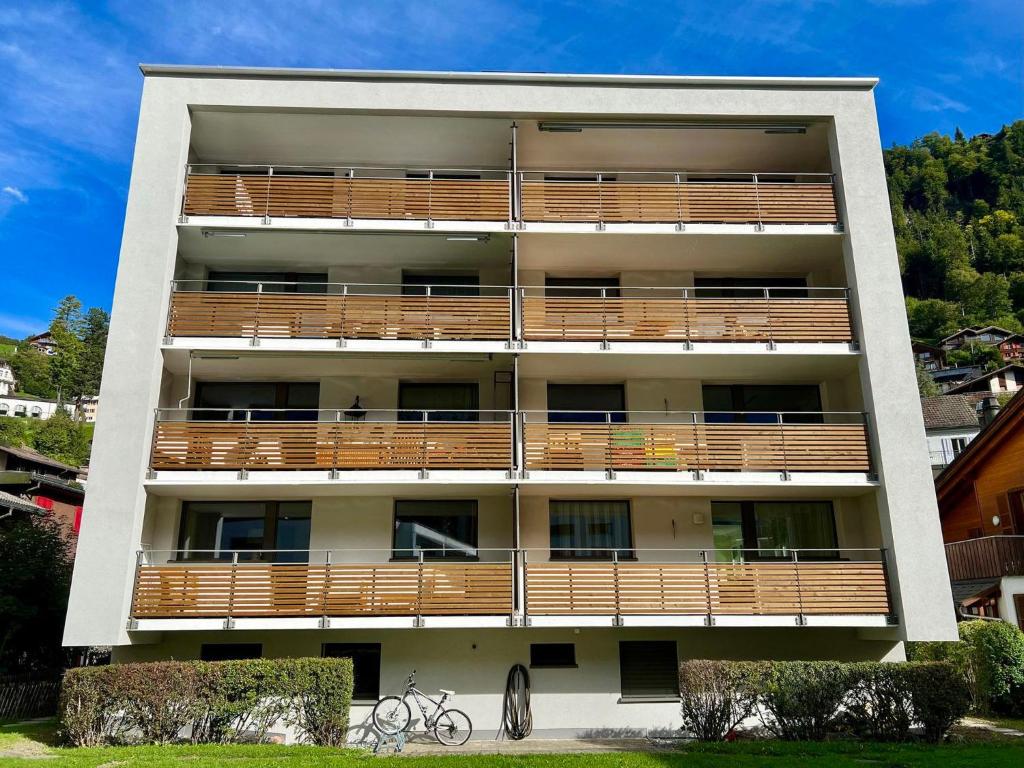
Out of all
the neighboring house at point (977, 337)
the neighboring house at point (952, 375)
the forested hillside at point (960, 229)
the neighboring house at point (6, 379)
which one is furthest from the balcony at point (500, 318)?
the neighboring house at point (6, 379)

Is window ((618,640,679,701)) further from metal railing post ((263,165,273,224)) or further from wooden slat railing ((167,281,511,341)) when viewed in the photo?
metal railing post ((263,165,273,224))

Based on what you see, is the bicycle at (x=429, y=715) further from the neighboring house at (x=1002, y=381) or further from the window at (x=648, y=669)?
the neighboring house at (x=1002, y=381)

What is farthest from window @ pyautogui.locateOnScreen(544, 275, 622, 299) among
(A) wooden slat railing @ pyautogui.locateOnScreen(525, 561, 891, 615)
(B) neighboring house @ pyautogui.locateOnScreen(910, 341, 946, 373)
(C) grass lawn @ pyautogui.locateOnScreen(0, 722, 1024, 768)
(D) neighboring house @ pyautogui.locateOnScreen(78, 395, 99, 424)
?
(D) neighboring house @ pyautogui.locateOnScreen(78, 395, 99, 424)

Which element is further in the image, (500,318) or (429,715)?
(500,318)

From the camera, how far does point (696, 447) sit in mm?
16672

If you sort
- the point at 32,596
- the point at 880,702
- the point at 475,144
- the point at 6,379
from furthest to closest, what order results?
1. the point at 6,379
2. the point at 475,144
3. the point at 32,596
4. the point at 880,702

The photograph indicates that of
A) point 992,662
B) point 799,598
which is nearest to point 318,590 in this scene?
point 799,598

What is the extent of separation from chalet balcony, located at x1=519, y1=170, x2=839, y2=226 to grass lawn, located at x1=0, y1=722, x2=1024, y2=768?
10.9 metres

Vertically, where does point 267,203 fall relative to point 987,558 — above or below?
above

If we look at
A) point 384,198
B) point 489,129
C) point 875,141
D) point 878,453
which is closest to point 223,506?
point 384,198

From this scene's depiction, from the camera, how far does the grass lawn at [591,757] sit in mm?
11086

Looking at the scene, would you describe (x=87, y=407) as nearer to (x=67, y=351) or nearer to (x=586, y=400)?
(x=67, y=351)

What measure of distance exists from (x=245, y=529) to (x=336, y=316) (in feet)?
16.7

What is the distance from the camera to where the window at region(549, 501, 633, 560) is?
17.4 m
